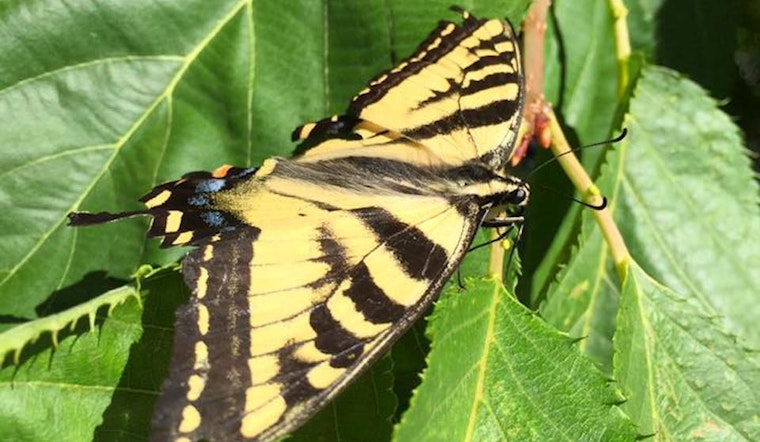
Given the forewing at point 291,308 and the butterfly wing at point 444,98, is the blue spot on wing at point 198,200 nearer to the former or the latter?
the forewing at point 291,308

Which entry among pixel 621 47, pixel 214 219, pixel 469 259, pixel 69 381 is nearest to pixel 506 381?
pixel 469 259

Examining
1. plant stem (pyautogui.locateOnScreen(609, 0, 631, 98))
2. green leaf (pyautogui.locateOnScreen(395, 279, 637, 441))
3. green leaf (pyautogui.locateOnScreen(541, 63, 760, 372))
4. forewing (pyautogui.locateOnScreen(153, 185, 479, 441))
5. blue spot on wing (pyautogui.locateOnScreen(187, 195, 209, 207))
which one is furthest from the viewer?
green leaf (pyautogui.locateOnScreen(541, 63, 760, 372))

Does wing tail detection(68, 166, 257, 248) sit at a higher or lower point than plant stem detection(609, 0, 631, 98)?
lower

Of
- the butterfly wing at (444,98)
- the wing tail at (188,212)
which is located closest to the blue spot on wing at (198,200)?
the wing tail at (188,212)

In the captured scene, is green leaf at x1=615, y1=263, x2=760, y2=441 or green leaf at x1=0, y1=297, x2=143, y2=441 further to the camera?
green leaf at x1=615, y1=263, x2=760, y2=441

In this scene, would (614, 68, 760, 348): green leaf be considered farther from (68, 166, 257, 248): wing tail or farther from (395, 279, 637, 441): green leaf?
(68, 166, 257, 248): wing tail

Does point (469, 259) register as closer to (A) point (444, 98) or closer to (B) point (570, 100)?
(A) point (444, 98)

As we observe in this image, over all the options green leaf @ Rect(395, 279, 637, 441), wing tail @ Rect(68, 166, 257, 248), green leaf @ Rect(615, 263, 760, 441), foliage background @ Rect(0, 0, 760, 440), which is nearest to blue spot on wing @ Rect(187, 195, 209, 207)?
wing tail @ Rect(68, 166, 257, 248)
